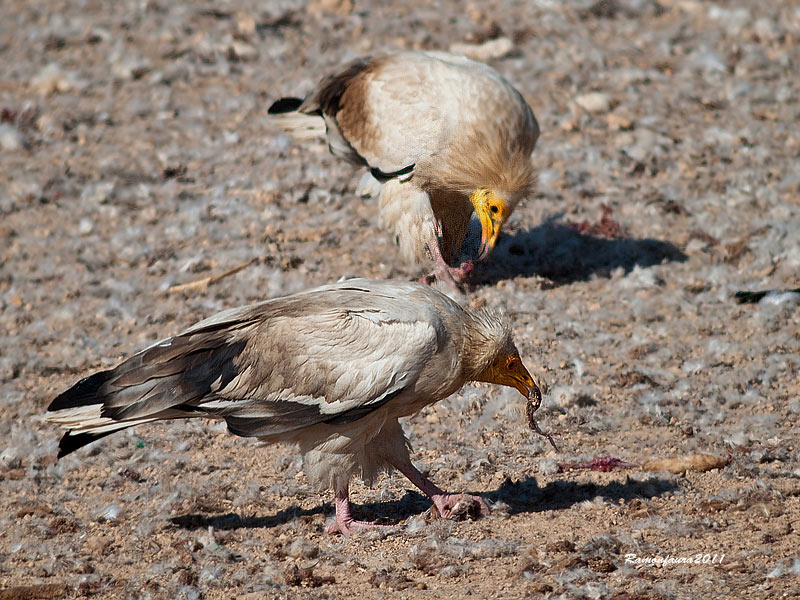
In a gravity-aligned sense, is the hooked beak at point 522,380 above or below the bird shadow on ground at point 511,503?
above

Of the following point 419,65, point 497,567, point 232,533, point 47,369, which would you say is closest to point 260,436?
point 232,533

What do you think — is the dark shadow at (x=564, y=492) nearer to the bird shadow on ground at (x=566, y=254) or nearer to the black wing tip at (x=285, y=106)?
the bird shadow on ground at (x=566, y=254)

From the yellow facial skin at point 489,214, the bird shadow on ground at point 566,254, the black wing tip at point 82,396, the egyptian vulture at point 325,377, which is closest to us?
the egyptian vulture at point 325,377

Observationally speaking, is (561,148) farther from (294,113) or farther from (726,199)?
(294,113)

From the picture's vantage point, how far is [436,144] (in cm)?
639

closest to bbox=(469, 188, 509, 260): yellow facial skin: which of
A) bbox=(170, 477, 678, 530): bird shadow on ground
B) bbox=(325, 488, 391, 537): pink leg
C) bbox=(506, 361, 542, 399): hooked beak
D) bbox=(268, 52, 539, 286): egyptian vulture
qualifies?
bbox=(268, 52, 539, 286): egyptian vulture

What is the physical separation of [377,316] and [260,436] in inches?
29.8

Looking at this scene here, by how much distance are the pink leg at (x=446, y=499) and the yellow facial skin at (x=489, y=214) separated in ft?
6.26

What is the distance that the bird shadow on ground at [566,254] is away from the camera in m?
7.21

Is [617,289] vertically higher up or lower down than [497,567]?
lower down

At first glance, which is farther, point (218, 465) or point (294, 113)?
point (294, 113)

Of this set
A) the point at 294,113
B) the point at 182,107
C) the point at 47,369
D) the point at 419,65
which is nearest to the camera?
the point at 47,369

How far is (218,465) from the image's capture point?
203 inches

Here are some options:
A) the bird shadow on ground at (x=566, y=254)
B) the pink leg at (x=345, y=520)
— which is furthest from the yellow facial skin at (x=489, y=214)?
the pink leg at (x=345, y=520)
